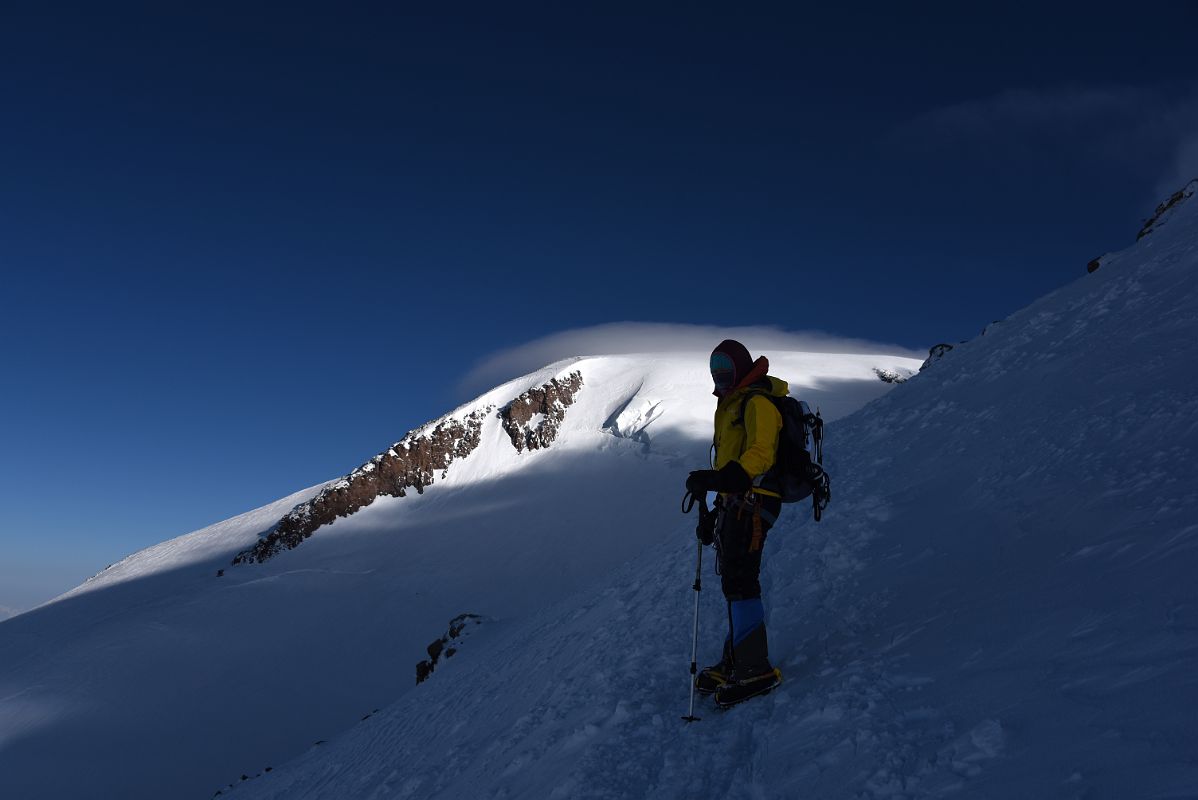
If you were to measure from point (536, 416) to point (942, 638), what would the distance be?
170ft

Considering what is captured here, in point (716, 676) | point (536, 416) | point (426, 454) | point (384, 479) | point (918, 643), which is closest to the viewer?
point (918, 643)

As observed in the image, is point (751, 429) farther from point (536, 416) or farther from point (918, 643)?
point (536, 416)

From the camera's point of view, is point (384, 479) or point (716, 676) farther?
point (384, 479)

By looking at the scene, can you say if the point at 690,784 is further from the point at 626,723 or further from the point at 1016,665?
the point at 1016,665

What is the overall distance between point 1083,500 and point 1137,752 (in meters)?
3.63

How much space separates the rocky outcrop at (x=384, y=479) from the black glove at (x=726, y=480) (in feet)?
155

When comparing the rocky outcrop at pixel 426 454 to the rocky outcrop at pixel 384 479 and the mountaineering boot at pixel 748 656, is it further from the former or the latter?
the mountaineering boot at pixel 748 656

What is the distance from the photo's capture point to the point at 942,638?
445 centimetres

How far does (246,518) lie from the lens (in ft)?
194

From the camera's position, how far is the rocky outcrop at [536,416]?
2152 inches

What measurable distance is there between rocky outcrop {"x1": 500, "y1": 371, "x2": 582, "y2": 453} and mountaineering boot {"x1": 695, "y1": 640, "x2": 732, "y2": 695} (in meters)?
49.1

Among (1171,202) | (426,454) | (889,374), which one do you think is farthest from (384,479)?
(1171,202)

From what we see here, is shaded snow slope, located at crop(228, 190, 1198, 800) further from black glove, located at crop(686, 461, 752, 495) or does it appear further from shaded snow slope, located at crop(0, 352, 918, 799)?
shaded snow slope, located at crop(0, 352, 918, 799)

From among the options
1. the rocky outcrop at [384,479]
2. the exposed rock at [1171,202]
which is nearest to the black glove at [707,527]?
the exposed rock at [1171,202]
